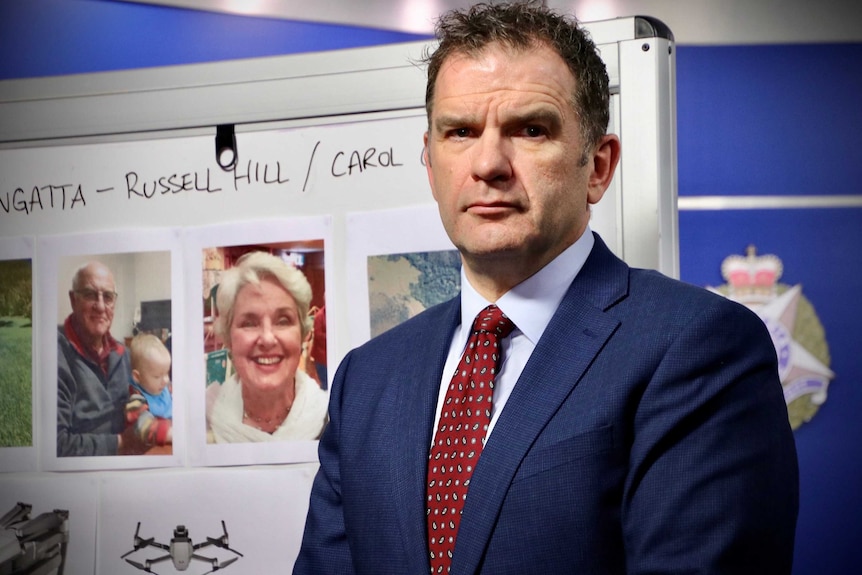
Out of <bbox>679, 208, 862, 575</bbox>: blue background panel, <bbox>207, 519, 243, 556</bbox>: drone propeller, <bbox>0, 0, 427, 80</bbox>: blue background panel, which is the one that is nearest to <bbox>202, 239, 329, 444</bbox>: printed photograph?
<bbox>207, 519, 243, 556</bbox>: drone propeller

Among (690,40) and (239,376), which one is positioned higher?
(690,40)

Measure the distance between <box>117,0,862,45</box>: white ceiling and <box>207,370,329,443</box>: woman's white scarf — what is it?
147 cm

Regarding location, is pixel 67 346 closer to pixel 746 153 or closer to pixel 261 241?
pixel 261 241

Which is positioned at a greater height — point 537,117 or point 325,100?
point 325,100

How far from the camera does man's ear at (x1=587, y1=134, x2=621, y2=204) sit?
1.18m

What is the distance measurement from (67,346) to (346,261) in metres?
0.49

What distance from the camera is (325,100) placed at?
1.46 meters

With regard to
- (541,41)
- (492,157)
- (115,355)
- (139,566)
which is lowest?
(139,566)

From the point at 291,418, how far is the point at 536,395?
0.55 m

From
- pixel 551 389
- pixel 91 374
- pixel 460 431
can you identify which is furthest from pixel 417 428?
pixel 91 374

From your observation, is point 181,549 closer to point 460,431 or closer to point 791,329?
point 460,431

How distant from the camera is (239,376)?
1465mm

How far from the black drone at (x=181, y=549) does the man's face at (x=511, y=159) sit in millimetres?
640

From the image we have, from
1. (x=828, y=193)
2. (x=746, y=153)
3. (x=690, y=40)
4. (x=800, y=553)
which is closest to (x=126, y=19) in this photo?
(x=690, y=40)
